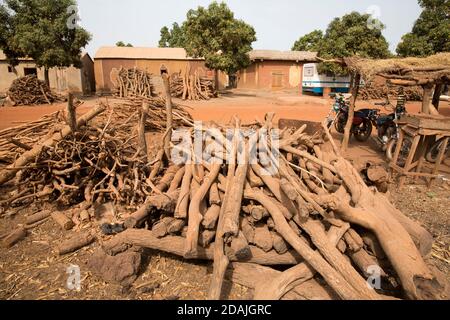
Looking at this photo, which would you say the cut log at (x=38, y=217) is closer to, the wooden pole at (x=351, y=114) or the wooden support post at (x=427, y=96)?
the wooden pole at (x=351, y=114)

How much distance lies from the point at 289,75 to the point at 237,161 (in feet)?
89.5

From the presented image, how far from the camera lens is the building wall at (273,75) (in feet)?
95.2

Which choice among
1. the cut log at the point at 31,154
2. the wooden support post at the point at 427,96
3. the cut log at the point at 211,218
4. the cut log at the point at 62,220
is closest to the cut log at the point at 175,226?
the cut log at the point at 211,218

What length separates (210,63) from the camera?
21172 mm

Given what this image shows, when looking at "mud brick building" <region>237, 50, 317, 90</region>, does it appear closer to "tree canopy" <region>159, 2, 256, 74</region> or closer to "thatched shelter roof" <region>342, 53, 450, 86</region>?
"tree canopy" <region>159, 2, 256, 74</region>

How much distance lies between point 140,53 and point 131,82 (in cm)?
990

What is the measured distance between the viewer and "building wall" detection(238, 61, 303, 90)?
95.2 ft

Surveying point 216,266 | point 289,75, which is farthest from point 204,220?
point 289,75

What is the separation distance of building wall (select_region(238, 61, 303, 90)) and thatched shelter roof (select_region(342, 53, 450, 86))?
2164 cm

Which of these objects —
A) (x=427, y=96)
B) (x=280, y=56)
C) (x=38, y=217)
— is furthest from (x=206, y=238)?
(x=280, y=56)

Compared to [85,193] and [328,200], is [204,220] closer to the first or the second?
[328,200]

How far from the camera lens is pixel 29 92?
682 inches

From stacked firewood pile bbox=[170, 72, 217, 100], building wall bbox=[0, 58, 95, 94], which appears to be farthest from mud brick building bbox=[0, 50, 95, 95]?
stacked firewood pile bbox=[170, 72, 217, 100]

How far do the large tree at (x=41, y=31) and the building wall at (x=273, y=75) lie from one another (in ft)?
51.1
